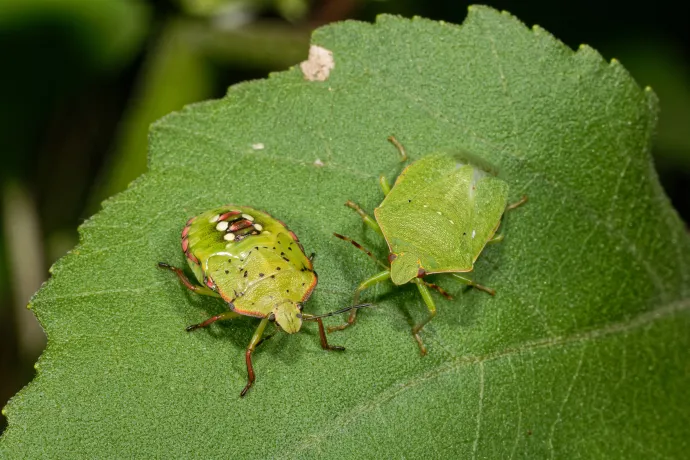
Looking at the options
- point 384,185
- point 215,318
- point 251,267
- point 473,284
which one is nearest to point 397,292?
point 473,284

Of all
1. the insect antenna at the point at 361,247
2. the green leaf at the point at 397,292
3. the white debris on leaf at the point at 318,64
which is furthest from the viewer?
the white debris on leaf at the point at 318,64

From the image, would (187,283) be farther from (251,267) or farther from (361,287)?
(361,287)

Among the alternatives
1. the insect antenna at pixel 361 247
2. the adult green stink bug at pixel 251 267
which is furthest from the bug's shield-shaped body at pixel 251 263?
the insect antenna at pixel 361 247

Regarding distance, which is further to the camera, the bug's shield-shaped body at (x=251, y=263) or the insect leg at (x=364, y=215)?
the insect leg at (x=364, y=215)

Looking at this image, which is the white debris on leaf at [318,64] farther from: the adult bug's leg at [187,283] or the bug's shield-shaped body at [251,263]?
the adult bug's leg at [187,283]

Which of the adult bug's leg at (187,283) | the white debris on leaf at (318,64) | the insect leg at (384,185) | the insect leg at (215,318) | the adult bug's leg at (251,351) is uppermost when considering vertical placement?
the white debris on leaf at (318,64)

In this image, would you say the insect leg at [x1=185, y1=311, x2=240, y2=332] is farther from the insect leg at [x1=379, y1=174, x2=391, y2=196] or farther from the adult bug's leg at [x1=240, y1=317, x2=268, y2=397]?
the insect leg at [x1=379, y1=174, x2=391, y2=196]


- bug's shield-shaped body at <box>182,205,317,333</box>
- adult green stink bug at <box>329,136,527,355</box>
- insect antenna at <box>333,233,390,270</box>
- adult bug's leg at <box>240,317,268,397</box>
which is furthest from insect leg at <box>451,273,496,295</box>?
adult bug's leg at <box>240,317,268,397</box>
